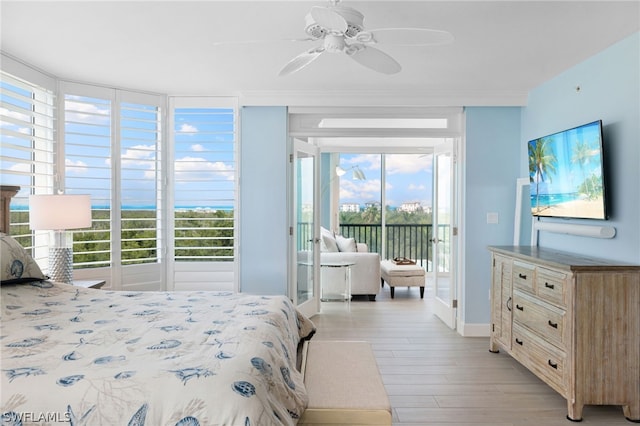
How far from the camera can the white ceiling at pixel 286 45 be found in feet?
8.46

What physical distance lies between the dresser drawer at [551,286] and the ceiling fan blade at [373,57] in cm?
177

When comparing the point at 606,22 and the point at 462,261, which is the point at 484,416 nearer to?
the point at 462,261

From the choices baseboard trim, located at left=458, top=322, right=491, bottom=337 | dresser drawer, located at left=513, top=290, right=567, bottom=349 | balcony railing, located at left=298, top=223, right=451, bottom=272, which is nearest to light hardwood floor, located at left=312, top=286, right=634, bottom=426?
baseboard trim, located at left=458, top=322, right=491, bottom=337

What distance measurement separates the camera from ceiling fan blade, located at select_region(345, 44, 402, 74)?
234 cm

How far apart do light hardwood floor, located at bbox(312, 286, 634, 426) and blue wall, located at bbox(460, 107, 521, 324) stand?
635mm

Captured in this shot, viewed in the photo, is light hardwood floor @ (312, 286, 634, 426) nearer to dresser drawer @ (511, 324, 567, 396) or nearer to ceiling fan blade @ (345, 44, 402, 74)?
dresser drawer @ (511, 324, 567, 396)

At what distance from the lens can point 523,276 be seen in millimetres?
3385

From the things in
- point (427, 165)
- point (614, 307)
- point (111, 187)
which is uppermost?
point (427, 165)

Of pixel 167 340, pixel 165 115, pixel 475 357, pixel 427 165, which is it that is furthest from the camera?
pixel 427 165

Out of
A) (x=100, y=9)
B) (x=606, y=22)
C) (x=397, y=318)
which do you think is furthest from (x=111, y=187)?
(x=606, y=22)

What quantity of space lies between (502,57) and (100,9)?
289 cm

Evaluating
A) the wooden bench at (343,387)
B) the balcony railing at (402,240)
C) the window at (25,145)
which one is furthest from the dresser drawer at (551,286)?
the balcony railing at (402,240)

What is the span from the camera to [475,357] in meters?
3.84

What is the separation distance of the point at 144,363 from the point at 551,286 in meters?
2.65
